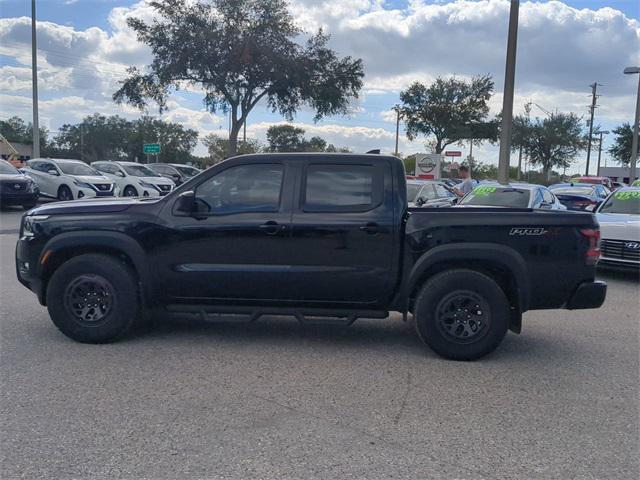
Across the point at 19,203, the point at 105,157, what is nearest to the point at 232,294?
the point at 19,203

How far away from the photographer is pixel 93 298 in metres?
5.61

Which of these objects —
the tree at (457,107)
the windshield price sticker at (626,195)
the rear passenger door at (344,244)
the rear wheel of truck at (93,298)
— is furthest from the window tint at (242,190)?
the tree at (457,107)

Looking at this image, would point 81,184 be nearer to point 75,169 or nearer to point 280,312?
point 75,169

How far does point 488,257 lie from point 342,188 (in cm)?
146

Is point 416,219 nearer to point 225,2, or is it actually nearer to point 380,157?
point 380,157

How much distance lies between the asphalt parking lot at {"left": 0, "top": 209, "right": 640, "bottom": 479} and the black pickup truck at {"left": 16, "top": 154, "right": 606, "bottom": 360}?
393 millimetres

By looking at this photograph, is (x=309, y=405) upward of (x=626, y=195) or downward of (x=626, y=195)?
downward

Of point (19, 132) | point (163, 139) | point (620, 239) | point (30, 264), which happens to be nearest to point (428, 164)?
point (620, 239)

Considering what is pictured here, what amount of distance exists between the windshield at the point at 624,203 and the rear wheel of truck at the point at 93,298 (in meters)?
8.74

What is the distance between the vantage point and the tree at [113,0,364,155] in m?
31.0

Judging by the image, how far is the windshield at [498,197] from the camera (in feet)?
39.0

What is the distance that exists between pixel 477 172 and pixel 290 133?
24.6 meters

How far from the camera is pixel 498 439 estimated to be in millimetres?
3797

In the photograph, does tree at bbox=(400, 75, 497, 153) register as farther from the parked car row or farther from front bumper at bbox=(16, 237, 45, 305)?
front bumper at bbox=(16, 237, 45, 305)
